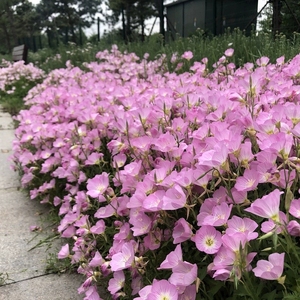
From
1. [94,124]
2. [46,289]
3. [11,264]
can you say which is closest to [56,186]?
[94,124]

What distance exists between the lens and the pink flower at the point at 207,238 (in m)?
1.15

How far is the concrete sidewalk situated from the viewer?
73.2 inches

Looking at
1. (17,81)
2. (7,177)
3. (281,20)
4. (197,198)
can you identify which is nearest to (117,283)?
(197,198)

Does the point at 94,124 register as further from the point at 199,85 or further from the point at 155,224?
the point at 155,224

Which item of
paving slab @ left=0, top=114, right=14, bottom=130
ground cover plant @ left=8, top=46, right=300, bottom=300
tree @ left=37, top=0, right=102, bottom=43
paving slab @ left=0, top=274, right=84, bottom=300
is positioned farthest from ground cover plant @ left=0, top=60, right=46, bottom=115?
tree @ left=37, top=0, right=102, bottom=43

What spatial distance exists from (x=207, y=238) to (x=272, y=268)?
0.23 meters

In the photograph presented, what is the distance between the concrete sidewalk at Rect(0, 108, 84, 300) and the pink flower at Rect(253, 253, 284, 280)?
1.06m

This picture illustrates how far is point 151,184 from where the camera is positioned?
4.64 feet

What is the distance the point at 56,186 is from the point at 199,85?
1224mm

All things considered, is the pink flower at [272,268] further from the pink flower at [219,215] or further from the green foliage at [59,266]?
the green foliage at [59,266]

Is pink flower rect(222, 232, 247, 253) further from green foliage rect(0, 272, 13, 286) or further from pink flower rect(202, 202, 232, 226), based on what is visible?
green foliage rect(0, 272, 13, 286)

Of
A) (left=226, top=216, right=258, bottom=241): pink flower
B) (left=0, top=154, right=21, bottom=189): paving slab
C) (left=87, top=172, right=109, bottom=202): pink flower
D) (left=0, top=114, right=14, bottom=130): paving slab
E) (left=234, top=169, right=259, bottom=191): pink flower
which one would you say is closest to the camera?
(left=226, top=216, right=258, bottom=241): pink flower

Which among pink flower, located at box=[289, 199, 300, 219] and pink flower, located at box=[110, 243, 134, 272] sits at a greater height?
pink flower, located at box=[289, 199, 300, 219]

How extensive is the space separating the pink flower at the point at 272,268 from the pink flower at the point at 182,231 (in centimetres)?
30
